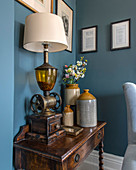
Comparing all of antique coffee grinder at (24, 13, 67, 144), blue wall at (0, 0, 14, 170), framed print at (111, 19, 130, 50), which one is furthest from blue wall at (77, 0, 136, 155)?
blue wall at (0, 0, 14, 170)

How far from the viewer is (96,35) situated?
185cm

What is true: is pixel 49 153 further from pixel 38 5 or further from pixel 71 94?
pixel 38 5

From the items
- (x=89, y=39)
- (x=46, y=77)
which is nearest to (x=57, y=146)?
(x=46, y=77)

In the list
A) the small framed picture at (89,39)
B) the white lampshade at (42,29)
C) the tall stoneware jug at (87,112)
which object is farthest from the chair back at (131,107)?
the small framed picture at (89,39)

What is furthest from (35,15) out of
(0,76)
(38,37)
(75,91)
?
(75,91)

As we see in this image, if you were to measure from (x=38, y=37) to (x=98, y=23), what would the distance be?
121cm

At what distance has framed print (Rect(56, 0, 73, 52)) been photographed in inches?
62.1

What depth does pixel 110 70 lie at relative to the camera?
1.78 meters

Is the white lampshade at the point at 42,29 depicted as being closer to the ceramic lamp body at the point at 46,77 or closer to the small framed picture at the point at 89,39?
the ceramic lamp body at the point at 46,77

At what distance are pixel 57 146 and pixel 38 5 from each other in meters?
1.17

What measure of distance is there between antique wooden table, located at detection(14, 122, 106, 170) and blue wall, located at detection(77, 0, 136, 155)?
0.81 meters

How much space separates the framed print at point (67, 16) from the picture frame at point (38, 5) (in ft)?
0.51

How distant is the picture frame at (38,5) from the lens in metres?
1.14

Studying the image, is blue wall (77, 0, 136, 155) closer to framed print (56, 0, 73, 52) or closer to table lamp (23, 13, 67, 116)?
framed print (56, 0, 73, 52)
